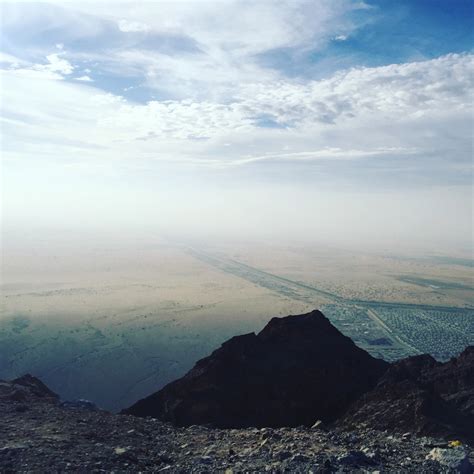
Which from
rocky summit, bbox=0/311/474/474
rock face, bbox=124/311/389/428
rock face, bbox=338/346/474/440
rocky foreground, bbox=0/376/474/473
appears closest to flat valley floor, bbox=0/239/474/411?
rock face, bbox=124/311/389/428

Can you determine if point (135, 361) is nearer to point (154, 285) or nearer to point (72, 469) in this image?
point (72, 469)

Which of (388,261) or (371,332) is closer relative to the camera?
(371,332)

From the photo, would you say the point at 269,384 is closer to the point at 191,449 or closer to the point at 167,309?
the point at 191,449

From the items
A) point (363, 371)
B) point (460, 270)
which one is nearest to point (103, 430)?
point (363, 371)

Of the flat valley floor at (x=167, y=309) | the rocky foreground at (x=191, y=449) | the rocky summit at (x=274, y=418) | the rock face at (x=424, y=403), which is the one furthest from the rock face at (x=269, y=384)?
the flat valley floor at (x=167, y=309)

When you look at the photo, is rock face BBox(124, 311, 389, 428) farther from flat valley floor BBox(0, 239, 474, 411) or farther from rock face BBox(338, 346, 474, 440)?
flat valley floor BBox(0, 239, 474, 411)

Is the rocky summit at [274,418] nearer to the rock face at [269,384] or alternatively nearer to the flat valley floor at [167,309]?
the rock face at [269,384]

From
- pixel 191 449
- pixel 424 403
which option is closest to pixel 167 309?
pixel 424 403
